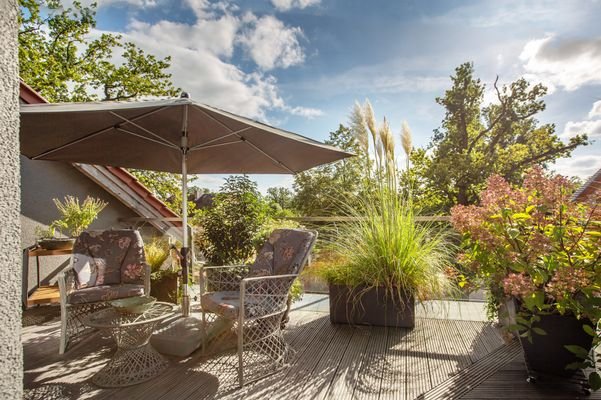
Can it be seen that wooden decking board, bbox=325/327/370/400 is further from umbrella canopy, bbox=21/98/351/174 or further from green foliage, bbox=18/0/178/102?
green foliage, bbox=18/0/178/102

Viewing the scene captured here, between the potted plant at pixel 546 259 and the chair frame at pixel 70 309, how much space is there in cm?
302

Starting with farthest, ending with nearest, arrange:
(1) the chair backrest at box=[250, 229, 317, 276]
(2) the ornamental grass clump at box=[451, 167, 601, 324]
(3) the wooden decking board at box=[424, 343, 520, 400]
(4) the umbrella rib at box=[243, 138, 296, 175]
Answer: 1. (4) the umbrella rib at box=[243, 138, 296, 175]
2. (1) the chair backrest at box=[250, 229, 317, 276]
3. (3) the wooden decking board at box=[424, 343, 520, 400]
4. (2) the ornamental grass clump at box=[451, 167, 601, 324]

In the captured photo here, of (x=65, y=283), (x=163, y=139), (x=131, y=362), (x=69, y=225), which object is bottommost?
(x=131, y=362)

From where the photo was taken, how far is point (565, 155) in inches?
666

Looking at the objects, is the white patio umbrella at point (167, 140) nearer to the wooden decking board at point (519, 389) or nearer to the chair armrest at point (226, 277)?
the chair armrest at point (226, 277)

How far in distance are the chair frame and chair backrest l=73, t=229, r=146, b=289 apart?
0.27 meters

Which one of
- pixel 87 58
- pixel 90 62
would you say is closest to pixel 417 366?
pixel 90 62

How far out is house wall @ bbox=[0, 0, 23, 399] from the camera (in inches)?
32.6

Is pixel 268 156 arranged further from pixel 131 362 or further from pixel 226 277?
pixel 131 362

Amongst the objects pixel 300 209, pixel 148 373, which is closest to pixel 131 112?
pixel 148 373

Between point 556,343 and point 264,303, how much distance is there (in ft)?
6.02

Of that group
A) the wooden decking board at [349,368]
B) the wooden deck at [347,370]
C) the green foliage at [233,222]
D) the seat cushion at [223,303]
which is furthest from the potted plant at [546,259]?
the green foliage at [233,222]

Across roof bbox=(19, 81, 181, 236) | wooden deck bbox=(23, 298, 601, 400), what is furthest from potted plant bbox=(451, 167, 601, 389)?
roof bbox=(19, 81, 181, 236)

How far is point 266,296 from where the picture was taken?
262cm
